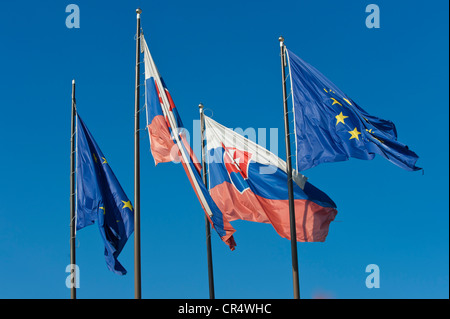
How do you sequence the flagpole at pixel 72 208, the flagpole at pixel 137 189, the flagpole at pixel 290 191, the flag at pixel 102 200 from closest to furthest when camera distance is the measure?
the flagpole at pixel 137 189, the flagpole at pixel 290 191, the flag at pixel 102 200, the flagpole at pixel 72 208

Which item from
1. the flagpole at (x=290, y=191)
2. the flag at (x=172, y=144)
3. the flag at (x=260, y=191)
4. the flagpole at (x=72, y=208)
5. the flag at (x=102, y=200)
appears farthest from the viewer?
the flag at (x=260, y=191)

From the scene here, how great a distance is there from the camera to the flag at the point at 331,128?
21812 millimetres

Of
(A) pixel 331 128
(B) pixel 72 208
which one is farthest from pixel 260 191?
(B) pixel 72 208

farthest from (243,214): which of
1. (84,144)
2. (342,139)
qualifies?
(84,144)

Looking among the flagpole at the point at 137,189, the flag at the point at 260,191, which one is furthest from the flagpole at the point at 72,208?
the flag at the point at 260,191

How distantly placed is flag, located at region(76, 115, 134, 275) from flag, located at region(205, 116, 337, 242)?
3.83 meters

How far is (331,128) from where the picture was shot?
22.4 metres

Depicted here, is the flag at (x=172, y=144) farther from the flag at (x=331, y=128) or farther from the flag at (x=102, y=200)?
the flag at (x=331, y=128)

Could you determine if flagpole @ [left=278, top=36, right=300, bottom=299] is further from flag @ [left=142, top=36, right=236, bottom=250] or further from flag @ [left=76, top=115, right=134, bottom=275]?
flag @ [left=76, top=115, right=134, bottom=275]

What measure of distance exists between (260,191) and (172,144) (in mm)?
4163

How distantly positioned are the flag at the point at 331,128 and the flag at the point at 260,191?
210 cm

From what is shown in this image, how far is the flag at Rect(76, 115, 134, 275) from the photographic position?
22.1m

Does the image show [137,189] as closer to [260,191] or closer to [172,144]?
[172,144]
